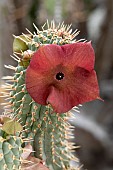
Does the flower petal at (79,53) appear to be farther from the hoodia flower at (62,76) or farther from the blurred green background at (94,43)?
the blurred green background at (94,43)

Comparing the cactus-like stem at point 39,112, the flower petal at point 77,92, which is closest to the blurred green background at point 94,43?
the cactus-like stem at point 39,112

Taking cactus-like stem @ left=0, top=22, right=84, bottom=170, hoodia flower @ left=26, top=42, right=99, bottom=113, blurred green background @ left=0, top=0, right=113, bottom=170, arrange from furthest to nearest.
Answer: blurred green background @ left=0, top=0, right=113, bottom=170 → cactus-like stem @ left=0, top=22, right=84, bottom=170 → hoodia flower @ left=26, top=42, right=99, bottom=113

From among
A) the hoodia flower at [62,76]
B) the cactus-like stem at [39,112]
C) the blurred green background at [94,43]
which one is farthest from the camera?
the blurred green background at [94,43]

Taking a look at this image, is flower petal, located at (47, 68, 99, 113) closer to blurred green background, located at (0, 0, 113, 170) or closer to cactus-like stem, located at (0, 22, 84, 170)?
cactus-like stem, located at (0, 22, 84, 170)

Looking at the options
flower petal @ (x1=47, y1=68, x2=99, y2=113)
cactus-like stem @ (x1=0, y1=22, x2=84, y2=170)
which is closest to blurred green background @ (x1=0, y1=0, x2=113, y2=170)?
cactus-like stem @ (x1=0, y1=22, x2=84, y2=170)

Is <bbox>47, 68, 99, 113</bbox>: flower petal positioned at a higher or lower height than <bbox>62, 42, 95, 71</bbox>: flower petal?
lower

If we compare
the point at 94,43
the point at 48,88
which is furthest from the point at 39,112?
the point at 94,43

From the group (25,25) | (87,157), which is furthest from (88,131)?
(25,25)

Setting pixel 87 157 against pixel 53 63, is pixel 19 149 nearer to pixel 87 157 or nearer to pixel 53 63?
pixel 53 63
